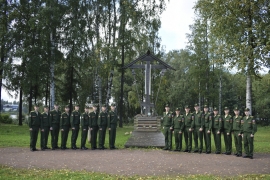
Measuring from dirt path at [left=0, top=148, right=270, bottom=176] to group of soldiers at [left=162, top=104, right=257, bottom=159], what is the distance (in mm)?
820

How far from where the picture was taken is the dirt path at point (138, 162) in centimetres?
858

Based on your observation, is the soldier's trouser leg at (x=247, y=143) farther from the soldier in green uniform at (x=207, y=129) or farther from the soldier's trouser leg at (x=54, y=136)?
the soldier's trouser leg at (x=54, y=136)

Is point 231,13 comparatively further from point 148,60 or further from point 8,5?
point 8,5

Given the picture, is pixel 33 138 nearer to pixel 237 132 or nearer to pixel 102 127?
pixel 102 127

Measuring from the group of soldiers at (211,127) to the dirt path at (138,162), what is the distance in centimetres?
82

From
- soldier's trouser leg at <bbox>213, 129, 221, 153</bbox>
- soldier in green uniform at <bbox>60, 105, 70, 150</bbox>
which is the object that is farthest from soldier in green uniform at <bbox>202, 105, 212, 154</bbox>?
soldier in green uniform at <bbox>60, 105, 70, 150</bbox>

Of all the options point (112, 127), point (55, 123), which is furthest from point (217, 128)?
point (55, 123)

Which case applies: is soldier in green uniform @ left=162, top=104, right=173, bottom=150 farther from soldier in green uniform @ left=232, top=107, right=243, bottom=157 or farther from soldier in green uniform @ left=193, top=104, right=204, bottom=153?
soldier in green uniform @ left=232, top=107, right=243, bottom=157

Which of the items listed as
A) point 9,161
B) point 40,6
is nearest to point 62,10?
point 40,6

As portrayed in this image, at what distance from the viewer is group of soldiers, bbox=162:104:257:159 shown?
1145 cm

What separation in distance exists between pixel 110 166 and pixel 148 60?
7.99m

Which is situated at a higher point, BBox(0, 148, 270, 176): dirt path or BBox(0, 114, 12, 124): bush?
BBox(0, 114, 12, 124): bush

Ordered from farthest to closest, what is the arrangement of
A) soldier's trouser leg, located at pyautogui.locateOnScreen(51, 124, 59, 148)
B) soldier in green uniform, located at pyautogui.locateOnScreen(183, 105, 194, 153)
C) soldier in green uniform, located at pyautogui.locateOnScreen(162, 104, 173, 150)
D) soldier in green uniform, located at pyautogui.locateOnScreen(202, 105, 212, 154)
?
1. soldier's trouser leg, located at pyautogui.locateOnScreen(51, 124, 59, 148)
2. soldier in green uniform, located at pyautogui.locateOnScreen(162, 104, 173, 150)
3. soldier in green uniform, located at pyautogui.locateOnScreen(183, 105, 194, 153)
4. soldier in green uniform, located at pyautogui.locateOnScreen(202, 105, 212, 154)

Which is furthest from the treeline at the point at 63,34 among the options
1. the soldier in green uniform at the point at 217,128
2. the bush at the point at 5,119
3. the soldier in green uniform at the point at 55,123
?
the soldier in green uniform at the point at 217,128
